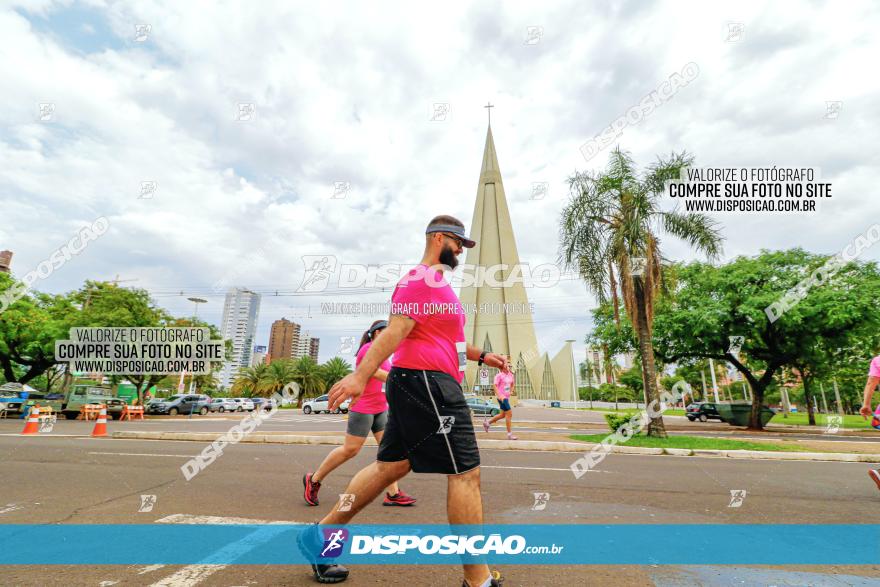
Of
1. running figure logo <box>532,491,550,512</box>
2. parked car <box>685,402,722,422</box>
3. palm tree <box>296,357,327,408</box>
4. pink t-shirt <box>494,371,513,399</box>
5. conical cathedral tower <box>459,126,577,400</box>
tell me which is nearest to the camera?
running figure logo <box>532,491,550,512</box>

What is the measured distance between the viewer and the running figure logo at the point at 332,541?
2.29 metres

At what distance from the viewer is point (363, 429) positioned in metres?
4.22

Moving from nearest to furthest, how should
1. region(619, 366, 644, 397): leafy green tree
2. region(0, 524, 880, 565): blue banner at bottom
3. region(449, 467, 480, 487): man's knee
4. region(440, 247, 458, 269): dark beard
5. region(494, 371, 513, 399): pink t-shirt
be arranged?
1. region(449, 467, 480, 487): man's knee
2. region(440, 247, 458, 269): dark beard
3. region(0, 524, 880, 565): blue banner at bottom
4. region(494, 371, 513, 399): pink t-shirt
5. region(619, 366, 644, 397): leafy green tree

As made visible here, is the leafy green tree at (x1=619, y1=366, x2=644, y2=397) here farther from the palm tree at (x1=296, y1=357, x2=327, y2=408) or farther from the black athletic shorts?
the black athletic shorts

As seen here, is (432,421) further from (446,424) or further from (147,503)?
(147,503)

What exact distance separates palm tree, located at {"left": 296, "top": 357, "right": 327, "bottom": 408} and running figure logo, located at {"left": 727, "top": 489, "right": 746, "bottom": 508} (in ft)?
154

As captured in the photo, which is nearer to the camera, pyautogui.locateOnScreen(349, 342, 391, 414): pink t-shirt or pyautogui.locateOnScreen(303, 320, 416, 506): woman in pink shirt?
pyautogui.locateOnScreen(303, 320, 416, 506): woman in pink shirt

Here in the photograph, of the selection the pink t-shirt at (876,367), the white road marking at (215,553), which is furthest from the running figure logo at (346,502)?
the pink t-shirt at (876,367)

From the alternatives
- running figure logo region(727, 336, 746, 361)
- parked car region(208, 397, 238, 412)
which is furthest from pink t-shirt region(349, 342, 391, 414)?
parked car region(208, 397, 238, 412)

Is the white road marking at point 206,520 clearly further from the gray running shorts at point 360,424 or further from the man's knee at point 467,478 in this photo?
the man's knee at point 467,478

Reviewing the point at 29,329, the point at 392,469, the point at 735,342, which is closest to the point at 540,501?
the point at 392,469

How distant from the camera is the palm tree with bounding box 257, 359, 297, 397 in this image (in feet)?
157

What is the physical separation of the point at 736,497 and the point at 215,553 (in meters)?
4.92

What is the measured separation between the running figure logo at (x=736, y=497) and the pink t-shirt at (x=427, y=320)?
376 centimetres
